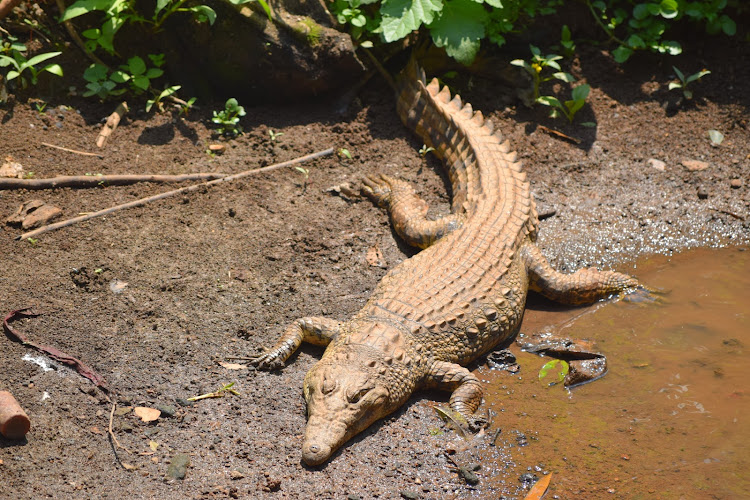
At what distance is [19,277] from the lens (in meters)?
4.59

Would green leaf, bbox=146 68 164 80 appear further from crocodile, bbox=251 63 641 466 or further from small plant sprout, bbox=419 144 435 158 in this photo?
small plant sprout, bbox=419 144 435 158

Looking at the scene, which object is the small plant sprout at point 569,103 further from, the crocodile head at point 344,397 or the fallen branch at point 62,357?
the fallen branch at point 62,357

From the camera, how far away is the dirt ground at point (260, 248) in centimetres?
367

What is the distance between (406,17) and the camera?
20.2 ft

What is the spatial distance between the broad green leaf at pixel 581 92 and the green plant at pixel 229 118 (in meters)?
3.36

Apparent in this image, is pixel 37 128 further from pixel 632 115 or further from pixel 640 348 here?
pixel 632 115

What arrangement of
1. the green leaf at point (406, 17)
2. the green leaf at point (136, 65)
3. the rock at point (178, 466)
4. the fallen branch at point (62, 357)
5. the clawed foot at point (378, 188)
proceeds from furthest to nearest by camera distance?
the green leaf at point (136, 65) → the green leaf at point (406, 17) → the clawed foot at point (378, 188) → the fallen branch at point (62, 357) → the rock at point (178, 466)

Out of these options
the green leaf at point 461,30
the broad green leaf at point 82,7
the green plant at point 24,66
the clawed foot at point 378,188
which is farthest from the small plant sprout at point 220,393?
the green leaf at point 461,30

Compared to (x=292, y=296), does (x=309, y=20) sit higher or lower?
higher

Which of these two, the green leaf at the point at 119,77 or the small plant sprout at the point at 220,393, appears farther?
the green leaf at the point at 119,77

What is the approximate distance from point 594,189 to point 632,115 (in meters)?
1.27

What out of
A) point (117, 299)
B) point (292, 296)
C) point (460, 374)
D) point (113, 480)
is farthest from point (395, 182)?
point (113, 480)

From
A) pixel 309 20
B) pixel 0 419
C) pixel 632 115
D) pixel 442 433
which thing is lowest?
pixel 442 433

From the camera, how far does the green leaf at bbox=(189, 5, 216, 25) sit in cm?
579
